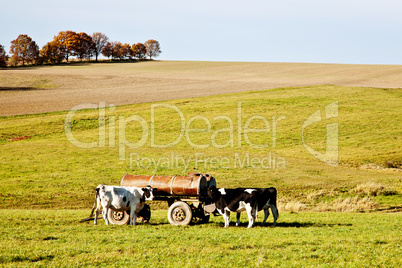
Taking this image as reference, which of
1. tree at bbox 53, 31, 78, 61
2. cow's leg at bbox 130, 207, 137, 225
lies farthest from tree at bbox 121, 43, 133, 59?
cow's leg at bbox 130, 207, 137, 225

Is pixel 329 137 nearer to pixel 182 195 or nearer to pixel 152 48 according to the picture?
pixel 182 195

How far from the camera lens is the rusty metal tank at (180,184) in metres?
17.7

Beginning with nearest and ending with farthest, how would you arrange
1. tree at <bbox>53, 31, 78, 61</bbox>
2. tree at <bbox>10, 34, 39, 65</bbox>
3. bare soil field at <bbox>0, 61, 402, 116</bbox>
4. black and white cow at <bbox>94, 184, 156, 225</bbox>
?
black and white cow at <bbox>94, 184, 156, 225</bbox>, bare soil field at <bbox>0, 61, 402, 116</bbox>, tree at <bbox>10, 34, 39, 65</bbox>, tree at <bbox>53, 31, 78, 61</bbox>

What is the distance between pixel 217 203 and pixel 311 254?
6022 mm

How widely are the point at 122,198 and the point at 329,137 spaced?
3786cm

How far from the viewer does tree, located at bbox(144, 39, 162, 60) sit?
16457 centimetres

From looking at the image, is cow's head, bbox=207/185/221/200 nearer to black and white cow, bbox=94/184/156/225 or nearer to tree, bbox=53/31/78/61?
black and white cow, bbox=94/184/156/225

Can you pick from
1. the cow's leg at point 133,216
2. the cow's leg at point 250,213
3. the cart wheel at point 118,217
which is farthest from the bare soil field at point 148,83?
the cow's leg at point 250,213

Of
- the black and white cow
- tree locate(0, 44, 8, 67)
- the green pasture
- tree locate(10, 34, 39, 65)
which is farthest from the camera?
tree locate(10, 34, 39, 65)

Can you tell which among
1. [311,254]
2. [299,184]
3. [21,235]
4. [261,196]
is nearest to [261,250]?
[311,254]

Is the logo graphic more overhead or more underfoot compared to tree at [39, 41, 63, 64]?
more underfoot

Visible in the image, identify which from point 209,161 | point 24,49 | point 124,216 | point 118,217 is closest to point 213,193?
point 124,216

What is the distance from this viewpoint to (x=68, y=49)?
135875 mm

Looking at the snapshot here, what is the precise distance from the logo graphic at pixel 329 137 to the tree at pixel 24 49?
308 feet
